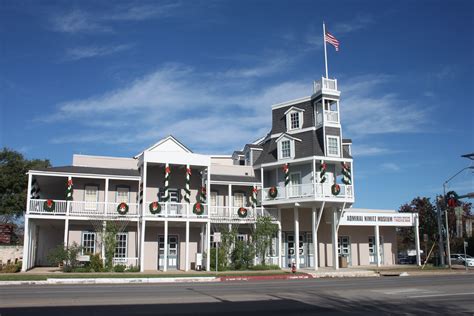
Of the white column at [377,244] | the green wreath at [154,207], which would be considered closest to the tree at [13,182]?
the green wreath at [154,207]

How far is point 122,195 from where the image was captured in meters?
33.7

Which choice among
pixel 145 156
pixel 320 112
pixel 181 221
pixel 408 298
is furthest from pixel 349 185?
pixel 408 298

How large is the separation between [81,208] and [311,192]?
1547 cm

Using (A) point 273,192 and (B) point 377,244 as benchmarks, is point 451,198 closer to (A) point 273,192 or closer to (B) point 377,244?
(B) point 377,244

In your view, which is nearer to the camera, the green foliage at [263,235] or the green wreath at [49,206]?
the green wreath at [49,206]

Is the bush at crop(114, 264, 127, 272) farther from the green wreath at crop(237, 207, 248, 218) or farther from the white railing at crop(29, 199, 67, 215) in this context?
the green wreath at crop(237, 207, 248, 218)

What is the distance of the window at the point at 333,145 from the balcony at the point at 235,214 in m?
5.92

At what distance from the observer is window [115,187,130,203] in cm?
3348

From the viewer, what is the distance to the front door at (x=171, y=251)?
1335 inches

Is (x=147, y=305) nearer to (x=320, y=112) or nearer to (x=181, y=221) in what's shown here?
(x=181, y=221)

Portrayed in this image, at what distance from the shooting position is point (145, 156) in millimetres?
31094

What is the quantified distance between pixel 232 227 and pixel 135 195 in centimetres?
729

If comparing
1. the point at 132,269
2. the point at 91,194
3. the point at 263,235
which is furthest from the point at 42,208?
the point at 263,235

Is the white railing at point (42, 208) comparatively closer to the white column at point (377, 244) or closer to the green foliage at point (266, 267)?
the green foliage at point (266, 267)
